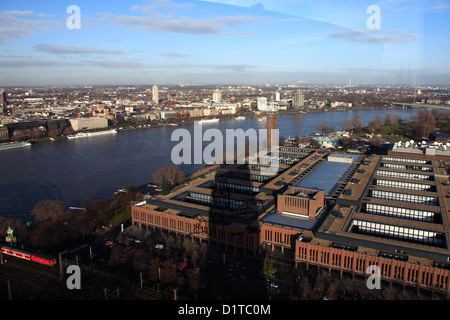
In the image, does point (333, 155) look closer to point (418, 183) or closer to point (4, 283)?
point (418, 183)

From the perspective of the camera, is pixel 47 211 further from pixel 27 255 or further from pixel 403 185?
pixel 403 185

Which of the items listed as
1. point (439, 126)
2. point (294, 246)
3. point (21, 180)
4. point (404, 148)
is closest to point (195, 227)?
point (294, 246)

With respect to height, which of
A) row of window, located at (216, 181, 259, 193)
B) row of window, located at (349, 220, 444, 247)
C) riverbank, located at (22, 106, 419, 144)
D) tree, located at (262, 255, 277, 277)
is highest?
riverbank, located at (22, 106, 419, 144)

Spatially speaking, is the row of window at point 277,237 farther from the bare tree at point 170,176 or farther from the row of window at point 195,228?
the bare tree at point 170,176

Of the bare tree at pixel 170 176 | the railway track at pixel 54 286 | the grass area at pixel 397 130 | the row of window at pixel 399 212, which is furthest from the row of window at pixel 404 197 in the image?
the grass area at pixel 397 130

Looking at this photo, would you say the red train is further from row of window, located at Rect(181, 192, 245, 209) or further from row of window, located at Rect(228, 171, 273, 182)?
row of window, located at Rect(228, 171, 273, 182)

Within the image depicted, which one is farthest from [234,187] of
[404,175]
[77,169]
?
[77,169]

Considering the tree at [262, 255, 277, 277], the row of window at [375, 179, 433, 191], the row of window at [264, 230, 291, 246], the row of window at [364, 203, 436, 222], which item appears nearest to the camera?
the tree at [262, 255, 277, 277]

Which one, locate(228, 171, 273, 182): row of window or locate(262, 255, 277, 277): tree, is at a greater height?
locate(228, 171, 273, 182): row of window

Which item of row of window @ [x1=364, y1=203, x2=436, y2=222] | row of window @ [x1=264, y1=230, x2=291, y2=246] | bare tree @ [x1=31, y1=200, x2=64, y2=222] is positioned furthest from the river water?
row of window @ [x1=364, y1=203, x2=436, y2=222]
